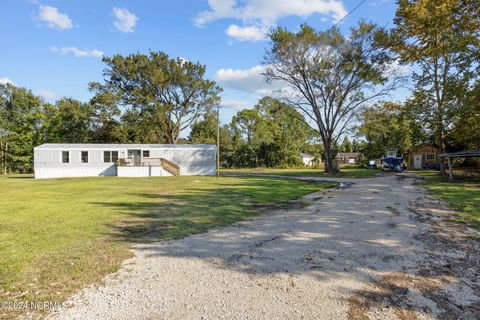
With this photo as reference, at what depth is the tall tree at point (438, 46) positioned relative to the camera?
18.9 m

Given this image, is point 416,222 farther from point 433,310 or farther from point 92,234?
point 92,234

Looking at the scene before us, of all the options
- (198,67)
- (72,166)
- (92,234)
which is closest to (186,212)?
(92,234)

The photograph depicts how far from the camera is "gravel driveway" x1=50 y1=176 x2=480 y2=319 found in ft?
9.81

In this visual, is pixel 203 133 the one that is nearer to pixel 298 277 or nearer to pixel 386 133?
pixel 386 133

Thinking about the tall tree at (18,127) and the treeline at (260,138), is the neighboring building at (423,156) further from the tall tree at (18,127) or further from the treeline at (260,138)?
the tall tree at (18,127)

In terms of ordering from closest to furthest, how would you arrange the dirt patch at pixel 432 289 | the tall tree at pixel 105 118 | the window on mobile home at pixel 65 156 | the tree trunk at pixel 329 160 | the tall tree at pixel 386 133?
1. the dirt patch at pixel 432 289
2. the window on mobile home at pixel 65 156
3. the tree trunk at pixel 329 160
4. the tall tree at pixel 386 133
5. the tall tree at pixel 105 118

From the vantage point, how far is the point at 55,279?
3650 millimetres

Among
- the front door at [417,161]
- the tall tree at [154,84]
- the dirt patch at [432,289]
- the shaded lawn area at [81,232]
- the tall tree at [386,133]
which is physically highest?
the tall tree at [154,84]

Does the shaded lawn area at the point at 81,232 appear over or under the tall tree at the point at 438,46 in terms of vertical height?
under

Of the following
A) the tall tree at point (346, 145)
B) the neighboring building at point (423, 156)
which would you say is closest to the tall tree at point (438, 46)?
the neighboring building at point (423, 156)

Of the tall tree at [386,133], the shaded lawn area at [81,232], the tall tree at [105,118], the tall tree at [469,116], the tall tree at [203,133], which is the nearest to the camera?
the shaded lawn area at [81,232]

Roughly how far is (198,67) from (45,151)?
20052mm

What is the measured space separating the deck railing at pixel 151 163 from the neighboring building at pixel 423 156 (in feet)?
99.4

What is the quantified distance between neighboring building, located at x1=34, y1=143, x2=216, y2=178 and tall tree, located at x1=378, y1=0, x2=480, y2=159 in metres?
18.4
